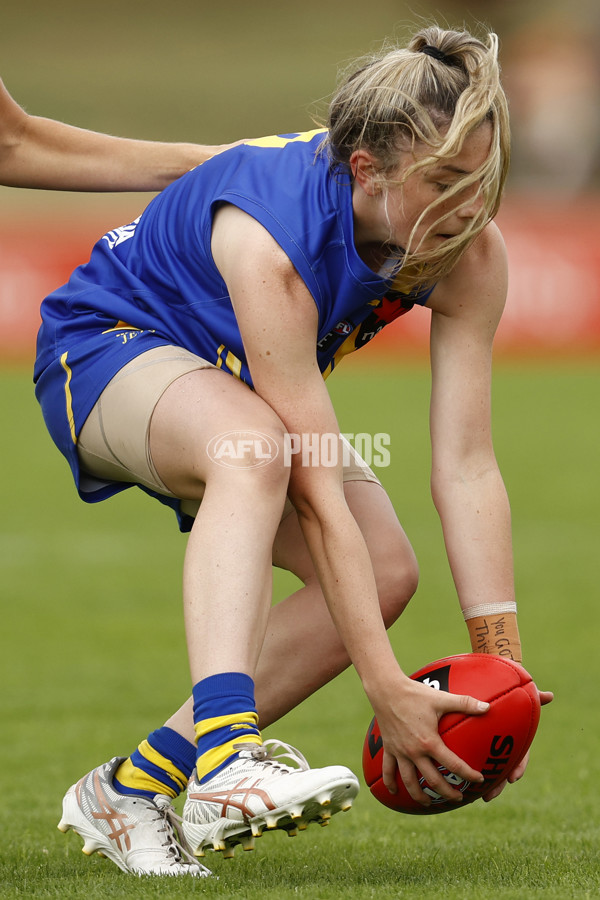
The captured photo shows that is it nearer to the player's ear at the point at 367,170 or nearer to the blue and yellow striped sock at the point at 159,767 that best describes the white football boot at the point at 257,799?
the blue and yellow striped sock at the point at 159,767

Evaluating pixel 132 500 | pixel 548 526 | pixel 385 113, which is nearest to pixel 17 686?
pixel 385 113

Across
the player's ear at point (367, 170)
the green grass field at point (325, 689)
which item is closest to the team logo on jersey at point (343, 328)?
the player's ear at point (367, 170)

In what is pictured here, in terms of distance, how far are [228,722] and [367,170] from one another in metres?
1.09

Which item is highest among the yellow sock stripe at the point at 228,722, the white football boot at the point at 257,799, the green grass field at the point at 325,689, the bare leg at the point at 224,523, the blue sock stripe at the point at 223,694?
the bare leg at the point at 224,523

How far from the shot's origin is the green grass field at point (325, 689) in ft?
9.21

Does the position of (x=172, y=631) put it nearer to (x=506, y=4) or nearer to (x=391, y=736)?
(x=391, y=736)

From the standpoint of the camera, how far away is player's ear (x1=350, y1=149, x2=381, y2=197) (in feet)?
8.68

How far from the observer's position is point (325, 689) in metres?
5.34

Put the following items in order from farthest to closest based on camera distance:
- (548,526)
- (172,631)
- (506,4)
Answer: (506,4) < (548,526) < (172,631)

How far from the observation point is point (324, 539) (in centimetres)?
268

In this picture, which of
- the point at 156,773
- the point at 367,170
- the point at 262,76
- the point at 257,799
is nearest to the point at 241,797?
the point at 257,799

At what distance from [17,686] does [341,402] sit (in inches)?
321

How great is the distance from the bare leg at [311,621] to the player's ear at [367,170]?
2.44 feet

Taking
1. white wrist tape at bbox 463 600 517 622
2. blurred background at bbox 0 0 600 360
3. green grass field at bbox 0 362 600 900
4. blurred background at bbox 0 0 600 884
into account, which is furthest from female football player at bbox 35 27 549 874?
blurred background at bbox 0 0 600 360
